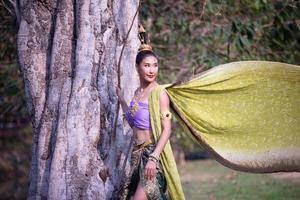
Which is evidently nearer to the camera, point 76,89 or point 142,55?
point 142,55

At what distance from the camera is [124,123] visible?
18.0 ft

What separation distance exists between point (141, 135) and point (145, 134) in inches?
1.7

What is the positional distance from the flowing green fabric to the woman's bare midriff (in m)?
0.40

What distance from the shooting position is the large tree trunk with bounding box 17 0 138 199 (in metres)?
5.28

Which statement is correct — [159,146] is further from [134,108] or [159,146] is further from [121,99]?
[121,99]

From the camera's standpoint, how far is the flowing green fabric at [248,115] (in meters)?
5.28

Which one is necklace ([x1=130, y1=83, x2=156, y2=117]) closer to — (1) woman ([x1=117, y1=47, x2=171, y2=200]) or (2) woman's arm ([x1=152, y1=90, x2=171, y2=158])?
(1) woman ([x1=117, y1=47, x2=171, y2=200])

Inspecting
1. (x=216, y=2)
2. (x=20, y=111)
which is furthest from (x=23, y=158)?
(x=216, y=2)

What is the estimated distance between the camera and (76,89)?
17.5ft

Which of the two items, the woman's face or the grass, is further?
the grass

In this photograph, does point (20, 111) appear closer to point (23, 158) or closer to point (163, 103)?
point (23, 158)

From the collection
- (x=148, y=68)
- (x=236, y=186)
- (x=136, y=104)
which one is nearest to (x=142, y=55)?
(x=148, y=68)

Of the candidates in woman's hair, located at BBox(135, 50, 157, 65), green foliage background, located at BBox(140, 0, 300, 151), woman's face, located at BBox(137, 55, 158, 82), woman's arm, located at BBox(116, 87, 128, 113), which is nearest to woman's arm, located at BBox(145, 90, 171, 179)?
woman's face, located at BBox(137, 55, 158, 82)

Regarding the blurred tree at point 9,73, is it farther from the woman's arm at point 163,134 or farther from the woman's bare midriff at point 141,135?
the woman's arm at point 163,134
